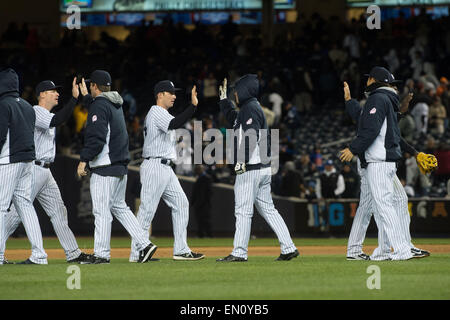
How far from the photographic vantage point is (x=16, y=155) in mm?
11352

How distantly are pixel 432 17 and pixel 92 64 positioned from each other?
40.5 feet

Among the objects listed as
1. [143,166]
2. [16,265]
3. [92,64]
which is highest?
[92,64]

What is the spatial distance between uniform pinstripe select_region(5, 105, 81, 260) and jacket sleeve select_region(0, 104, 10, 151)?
681mm

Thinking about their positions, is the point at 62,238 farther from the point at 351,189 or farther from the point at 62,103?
the point at 62,103

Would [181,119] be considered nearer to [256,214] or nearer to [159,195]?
[159,195]

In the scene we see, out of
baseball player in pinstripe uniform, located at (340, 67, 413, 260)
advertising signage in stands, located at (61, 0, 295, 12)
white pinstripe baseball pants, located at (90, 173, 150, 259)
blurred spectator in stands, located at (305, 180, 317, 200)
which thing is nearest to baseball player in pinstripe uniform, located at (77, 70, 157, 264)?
white pinstripe baseball pants, located at (90, 173, 150, 259)

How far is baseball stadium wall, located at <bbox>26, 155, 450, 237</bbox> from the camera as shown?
2262 centimetres

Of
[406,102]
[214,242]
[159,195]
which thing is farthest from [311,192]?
[159,195]

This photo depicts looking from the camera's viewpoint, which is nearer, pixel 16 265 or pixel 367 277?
pixel 367 277

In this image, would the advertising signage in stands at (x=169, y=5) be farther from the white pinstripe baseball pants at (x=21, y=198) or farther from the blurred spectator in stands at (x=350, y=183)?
the white pinstripe baseball pants at (x=21, y=198)

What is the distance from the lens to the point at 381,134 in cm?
1180

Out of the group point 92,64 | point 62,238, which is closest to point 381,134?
point 62,238

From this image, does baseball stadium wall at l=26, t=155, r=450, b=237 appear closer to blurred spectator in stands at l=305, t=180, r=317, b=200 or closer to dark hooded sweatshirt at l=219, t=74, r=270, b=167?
blurred spectator in stands at l=305, t=180, r=317, b=200

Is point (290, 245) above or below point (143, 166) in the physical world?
below
